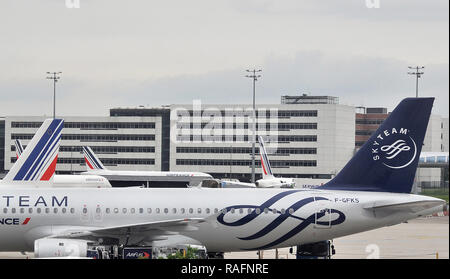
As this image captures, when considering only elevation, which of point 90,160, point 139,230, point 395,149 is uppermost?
point 395,149

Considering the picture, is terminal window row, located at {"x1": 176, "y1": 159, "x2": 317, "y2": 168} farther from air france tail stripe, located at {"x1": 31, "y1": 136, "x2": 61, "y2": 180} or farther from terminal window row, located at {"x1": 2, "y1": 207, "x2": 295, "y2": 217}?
terminal window row, located at {"x1": 2, "y1": 207, "x2": 295, "y2": 217}

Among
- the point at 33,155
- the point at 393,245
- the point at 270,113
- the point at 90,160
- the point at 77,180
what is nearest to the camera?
the point at 393,245

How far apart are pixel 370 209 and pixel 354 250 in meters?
13.7

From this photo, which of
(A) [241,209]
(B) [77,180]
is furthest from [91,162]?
(A) [241,209]

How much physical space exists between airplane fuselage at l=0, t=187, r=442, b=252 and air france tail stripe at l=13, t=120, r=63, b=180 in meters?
20.1

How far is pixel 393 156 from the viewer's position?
3809cm

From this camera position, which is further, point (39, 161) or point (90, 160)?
point (90, 160)

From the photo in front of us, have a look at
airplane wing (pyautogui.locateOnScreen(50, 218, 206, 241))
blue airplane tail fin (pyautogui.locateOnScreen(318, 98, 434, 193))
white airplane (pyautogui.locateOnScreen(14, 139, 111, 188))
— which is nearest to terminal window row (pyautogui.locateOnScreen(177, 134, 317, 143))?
white airplane (pyautogui.locateOnScreen(14, 139, 111, 188))

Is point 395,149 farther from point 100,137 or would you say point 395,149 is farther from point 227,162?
point 100,137

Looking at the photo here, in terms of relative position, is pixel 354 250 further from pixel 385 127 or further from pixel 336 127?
pixel 336 127

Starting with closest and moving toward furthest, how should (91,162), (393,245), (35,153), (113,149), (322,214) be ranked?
1. (322,214)
2. (393,245)
3. (35,153)
4. (91,162)
5. (113,149)

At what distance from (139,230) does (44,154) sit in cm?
2389

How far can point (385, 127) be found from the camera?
38.4 m
